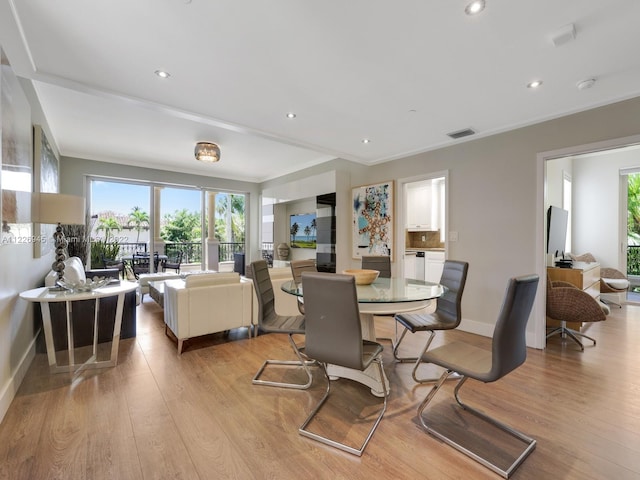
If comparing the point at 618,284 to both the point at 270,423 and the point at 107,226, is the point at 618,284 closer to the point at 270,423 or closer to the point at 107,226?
the point at 270,423

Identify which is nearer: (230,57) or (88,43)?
(88,43)

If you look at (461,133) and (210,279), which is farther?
(461,133)

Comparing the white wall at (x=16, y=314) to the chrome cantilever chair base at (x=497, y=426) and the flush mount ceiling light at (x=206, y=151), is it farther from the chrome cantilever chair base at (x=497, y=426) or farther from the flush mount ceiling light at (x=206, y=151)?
the chrome cantilever chair base at (x=497, y=426)

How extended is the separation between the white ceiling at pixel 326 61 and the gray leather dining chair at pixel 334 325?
1.59 m

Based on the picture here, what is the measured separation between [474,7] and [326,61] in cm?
99

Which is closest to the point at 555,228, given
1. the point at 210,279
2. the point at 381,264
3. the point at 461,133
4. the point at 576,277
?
the point at 576,277

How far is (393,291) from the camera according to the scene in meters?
2.32

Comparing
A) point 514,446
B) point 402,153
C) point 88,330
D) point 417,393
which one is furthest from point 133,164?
point 514,446

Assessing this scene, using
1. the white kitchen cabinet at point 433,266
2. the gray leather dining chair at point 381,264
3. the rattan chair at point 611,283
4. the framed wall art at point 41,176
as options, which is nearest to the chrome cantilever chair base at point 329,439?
the gray leather dining chair at point 381,264

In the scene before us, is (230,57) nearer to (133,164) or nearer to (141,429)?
(141,429)

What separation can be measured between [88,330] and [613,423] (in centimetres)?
464

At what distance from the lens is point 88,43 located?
201 cm

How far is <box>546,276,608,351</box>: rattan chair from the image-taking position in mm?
3088

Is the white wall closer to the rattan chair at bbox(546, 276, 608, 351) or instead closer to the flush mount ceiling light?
the flush mount ceiling light
